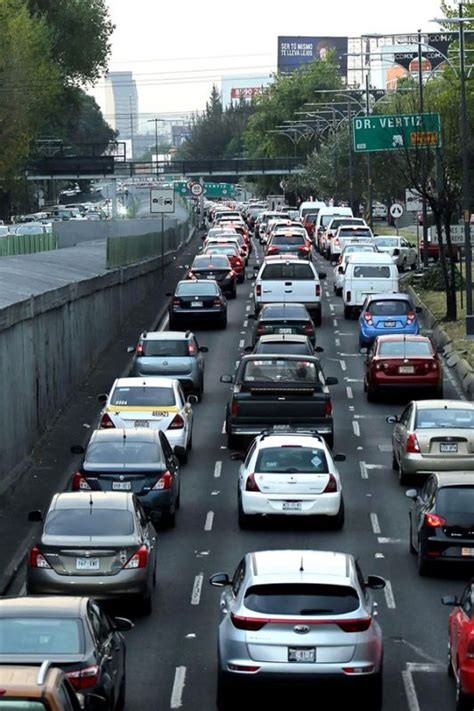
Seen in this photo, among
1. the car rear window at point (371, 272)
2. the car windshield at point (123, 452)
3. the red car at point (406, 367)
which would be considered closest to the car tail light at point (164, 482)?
the car windshield at point (123, 452)

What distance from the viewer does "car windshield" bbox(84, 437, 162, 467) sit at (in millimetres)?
23906

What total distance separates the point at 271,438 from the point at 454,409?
4091 mm

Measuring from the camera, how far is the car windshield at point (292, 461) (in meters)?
23.7

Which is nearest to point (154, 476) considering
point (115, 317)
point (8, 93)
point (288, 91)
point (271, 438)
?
point (271, 438)

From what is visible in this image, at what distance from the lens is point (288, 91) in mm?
175875

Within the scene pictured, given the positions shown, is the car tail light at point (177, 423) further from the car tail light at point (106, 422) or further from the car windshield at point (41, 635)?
the car windshield at point (41, 635)

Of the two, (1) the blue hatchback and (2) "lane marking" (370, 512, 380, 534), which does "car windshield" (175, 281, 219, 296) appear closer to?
(1) the blue hatchback

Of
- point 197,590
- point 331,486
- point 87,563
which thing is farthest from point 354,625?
point 331,486

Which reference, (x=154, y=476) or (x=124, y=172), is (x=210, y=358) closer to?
(x=154, y=476)

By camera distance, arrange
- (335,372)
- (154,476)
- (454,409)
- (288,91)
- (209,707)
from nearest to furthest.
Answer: (209,707)
(154,476)
(454,409)
(335,372)
(288,91)

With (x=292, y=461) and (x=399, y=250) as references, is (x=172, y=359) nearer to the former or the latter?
(x=292, y=461)

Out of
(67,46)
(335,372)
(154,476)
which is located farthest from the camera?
(67,46)

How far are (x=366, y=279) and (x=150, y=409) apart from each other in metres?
22.5

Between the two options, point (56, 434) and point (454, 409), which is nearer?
point (454, 409)
